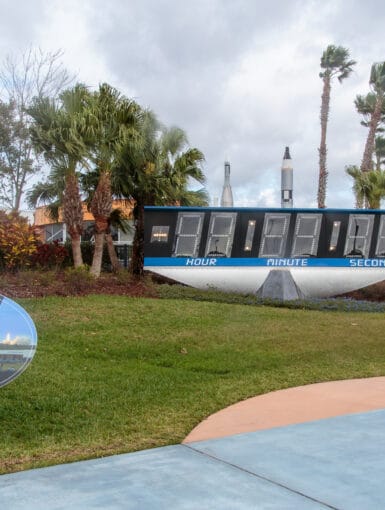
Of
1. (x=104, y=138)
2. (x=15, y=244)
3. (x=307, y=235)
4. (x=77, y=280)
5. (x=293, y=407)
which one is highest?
(x=104, y=138)

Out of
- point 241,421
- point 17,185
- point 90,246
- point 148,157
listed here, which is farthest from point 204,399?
point 17,185

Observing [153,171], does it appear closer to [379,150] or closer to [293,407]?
[293,407]

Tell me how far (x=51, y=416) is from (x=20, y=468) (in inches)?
60.1

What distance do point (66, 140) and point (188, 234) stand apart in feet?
13.3

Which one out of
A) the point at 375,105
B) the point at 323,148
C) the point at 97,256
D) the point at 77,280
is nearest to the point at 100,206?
the point at 97,256

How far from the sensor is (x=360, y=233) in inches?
685

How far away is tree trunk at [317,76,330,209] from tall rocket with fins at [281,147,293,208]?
12.9 m

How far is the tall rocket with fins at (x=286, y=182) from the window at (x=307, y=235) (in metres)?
1.32

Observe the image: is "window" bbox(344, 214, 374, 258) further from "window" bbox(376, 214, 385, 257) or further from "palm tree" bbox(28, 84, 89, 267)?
"palm tree" bbox(28, 84, 89, 267)

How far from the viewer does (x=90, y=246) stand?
23.0 m

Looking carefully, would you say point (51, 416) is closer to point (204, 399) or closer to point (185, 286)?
point (204, 399)

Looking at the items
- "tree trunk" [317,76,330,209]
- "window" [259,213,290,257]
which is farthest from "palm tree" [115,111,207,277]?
"tree trunk" [317,76,330,209]

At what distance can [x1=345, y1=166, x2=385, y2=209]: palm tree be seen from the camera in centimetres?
2316

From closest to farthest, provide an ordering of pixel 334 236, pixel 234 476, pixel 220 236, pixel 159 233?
pixel 234 476, pixel 159 233, pixel 220 236, pixel 334 236
